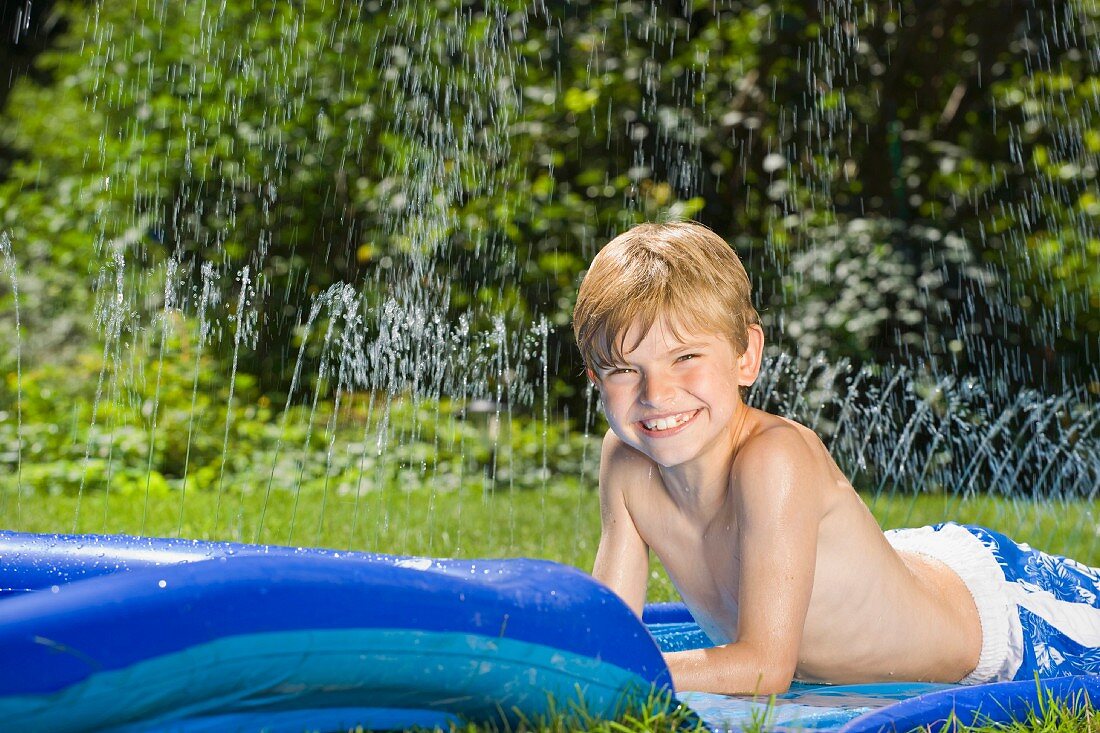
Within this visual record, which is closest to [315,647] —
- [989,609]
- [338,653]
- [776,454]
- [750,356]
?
[338,653]

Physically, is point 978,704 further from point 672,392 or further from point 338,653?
point 338,653

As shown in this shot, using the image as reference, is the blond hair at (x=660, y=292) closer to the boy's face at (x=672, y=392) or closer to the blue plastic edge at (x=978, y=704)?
the boy's face at (x=672, y=392)

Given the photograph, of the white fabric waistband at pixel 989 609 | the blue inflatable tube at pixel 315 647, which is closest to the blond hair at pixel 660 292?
the blue inflatable tube at pixel 315 647

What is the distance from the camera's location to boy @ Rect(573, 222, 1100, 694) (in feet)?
6.37

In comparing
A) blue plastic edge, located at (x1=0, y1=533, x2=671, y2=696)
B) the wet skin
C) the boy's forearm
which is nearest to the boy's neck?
the wet skin

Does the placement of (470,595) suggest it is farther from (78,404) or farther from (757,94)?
(757,94)

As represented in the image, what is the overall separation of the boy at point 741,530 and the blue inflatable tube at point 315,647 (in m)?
0.27

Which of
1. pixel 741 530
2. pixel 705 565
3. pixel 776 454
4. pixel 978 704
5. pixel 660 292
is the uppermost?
pixel 660 292

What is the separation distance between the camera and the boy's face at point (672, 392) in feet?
6.57

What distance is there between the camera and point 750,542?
1.95 meters

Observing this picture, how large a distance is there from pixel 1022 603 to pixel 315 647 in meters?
1.47

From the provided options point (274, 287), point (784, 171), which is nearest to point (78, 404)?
point (274, 287)

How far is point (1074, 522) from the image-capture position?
5457 millimetres

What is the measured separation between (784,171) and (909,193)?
756 mm
